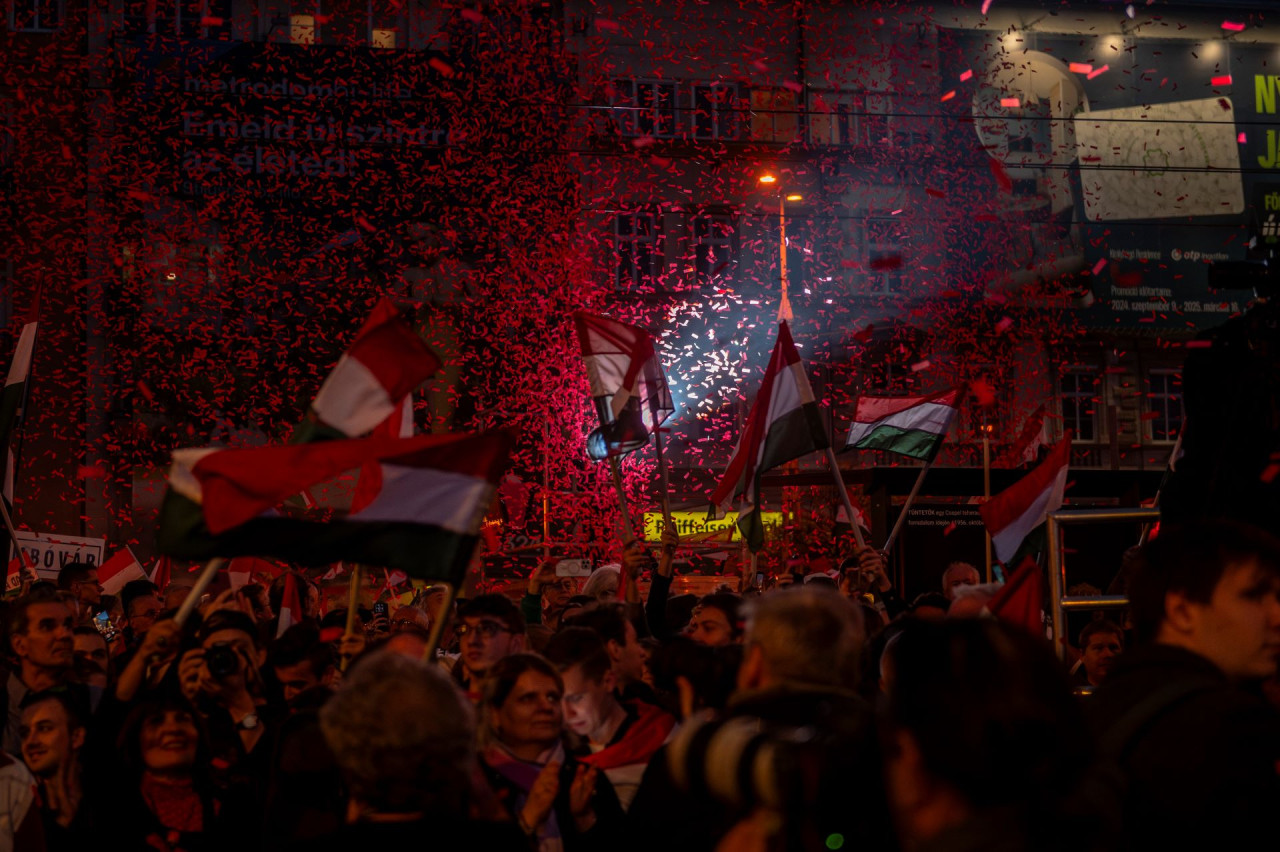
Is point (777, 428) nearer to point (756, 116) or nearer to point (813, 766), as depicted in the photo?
point (813, 766)

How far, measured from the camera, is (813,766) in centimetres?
224

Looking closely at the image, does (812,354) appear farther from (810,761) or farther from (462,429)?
(810,761)

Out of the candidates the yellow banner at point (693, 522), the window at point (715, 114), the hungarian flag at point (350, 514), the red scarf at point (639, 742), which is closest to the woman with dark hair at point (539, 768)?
the red scarf at point (639, 742)

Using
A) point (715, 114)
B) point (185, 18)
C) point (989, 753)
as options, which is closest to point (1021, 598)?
point (989, 753)

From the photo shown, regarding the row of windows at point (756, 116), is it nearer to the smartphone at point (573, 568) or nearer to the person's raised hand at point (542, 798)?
the smartphone at point (573, 568)

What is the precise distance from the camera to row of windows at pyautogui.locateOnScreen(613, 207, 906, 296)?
30234mm

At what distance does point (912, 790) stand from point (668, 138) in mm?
28775

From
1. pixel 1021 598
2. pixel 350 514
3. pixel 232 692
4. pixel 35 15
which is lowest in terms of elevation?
pixel 232 692

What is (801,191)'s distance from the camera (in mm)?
31109

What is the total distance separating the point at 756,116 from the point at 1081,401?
1075cm

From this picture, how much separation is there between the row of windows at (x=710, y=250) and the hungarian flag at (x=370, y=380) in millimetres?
24698

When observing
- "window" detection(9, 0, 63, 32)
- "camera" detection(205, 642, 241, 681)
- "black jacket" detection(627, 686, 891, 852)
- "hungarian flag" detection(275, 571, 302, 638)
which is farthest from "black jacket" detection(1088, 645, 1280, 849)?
"window" detection(9, 0, 63, 32)

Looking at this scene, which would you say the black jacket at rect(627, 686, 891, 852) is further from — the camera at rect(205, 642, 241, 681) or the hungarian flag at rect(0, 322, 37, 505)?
the hungarian flag at rect(0, 322, 37, 505)

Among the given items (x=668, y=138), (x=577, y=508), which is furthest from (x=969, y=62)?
(x=577, y=508)
